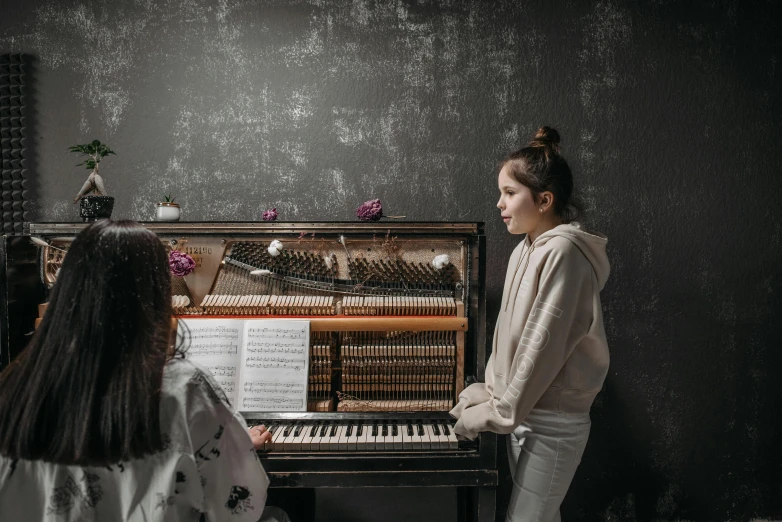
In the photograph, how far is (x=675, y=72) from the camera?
3270 mm

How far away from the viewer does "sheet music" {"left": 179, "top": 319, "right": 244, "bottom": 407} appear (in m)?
2.54

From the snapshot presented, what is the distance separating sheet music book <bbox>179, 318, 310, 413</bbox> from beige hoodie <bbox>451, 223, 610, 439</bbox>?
77cm

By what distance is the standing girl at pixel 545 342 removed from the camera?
2.06 meters

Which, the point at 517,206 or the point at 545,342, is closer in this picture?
the point at 545,342

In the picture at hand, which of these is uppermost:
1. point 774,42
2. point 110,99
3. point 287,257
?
point 774,42

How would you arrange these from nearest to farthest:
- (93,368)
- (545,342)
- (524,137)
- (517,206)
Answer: (93,368)
(545,342)
(517,206)
(524,137)

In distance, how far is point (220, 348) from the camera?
2.57 meters

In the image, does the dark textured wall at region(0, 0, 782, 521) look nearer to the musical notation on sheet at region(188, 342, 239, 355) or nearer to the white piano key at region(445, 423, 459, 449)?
the musical notation on sheet at region(188, 342, 239, 355)

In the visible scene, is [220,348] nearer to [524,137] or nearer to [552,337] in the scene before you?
[552,337]

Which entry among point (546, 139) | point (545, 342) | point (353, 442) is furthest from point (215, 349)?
point (546, 139)

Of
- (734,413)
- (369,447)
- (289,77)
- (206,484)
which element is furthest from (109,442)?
(734,413)

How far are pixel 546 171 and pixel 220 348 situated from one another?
1.62 m

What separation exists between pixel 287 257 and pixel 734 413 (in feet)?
9.16

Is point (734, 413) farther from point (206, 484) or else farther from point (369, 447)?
point (206, 484)
